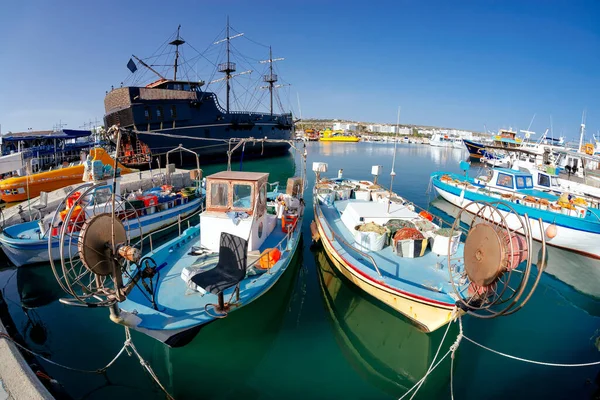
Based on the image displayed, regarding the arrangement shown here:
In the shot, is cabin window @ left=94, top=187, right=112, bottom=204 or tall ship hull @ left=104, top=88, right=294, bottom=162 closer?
cabin window @ left=94, top=187, right=112, bottom=204

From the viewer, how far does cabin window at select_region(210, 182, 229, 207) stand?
393 inches

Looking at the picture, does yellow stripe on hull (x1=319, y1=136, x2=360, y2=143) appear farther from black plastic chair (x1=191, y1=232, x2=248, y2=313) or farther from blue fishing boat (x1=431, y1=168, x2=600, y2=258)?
black plastic chair (x1=191, y1=232, x2=248, y2=313)

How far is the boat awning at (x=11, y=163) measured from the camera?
25383 mm

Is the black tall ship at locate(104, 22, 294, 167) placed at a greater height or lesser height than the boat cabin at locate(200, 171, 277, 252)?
greater

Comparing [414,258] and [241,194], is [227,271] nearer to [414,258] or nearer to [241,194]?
[241,194]

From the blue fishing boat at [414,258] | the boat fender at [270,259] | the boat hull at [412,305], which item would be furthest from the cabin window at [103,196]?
the boat hull at [412,305]

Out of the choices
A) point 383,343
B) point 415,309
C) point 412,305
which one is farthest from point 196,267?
point 415,309

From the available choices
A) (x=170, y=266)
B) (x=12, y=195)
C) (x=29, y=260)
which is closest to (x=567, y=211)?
(x=170, y=266)

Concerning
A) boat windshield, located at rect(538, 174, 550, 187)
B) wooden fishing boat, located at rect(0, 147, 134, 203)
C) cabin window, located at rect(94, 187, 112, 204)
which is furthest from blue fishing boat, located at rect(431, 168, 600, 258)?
wooden fishing boat, located at rect(0, 147, 134, 203)

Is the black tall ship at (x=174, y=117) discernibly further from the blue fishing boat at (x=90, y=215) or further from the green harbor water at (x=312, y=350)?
the green harbor water at (x=312, y=350)

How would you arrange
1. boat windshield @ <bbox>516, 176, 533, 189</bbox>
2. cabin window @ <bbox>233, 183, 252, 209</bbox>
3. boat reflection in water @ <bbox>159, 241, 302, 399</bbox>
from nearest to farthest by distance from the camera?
boat reflection in water @ <bbox>159, 241, 302, 399</bbox> < cabin window @ <bbox>233, 183, 252, 209</bbox> < boat windshield @ <bbox>516, 176, 533, 189</bbox>

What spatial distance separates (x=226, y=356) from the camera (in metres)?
8.12

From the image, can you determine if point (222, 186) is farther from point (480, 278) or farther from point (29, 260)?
point (29, 260)

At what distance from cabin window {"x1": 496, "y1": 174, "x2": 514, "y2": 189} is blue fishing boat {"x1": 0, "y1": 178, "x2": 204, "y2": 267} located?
20.9 m
